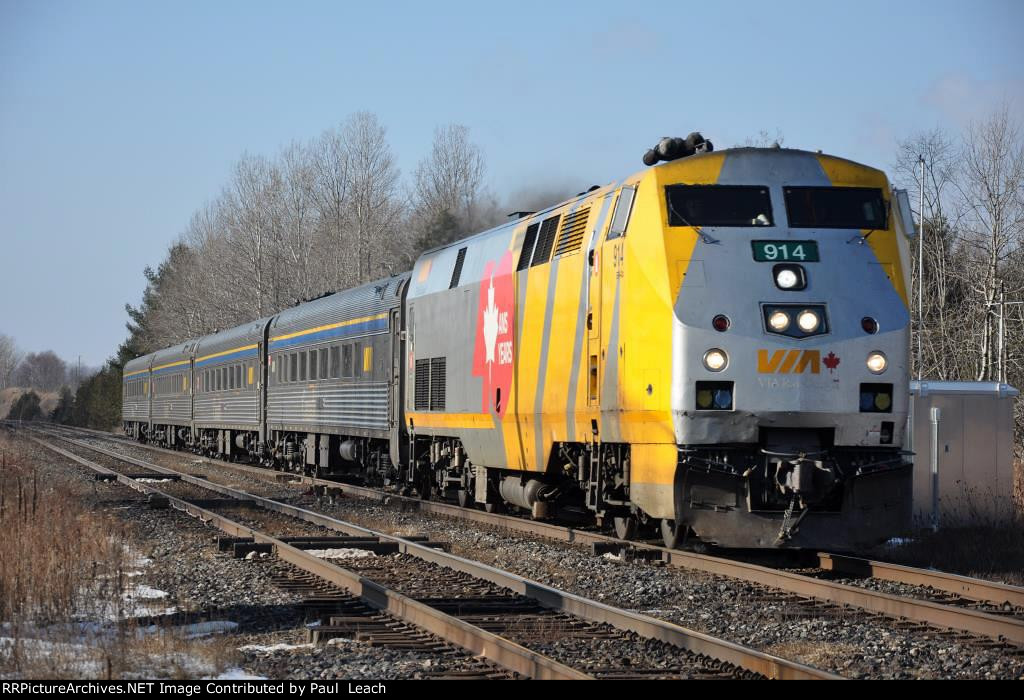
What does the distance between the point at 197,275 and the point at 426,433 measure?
5053 cm

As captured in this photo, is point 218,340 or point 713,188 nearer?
point 713,188

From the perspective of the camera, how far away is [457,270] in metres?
16.3

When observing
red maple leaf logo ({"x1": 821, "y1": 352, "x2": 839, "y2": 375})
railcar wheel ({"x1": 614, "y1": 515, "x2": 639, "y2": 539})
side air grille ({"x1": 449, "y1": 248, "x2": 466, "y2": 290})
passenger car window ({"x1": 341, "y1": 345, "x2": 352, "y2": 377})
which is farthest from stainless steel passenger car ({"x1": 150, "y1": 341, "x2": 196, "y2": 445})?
red maple leaf logo ({"x1": 821, "y1": 352, "x2": 839, "y2": 375})

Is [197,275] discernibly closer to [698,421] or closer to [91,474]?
[91,474]

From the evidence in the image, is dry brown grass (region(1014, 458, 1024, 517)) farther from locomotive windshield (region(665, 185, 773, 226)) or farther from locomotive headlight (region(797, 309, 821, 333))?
locomotive windshield (region(665, 185, 773, 226))

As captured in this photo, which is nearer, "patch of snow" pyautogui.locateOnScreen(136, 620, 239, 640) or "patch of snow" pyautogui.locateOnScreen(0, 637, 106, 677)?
"patch of snow" pyautogui.locateOnScreen(0, 637, 106, 677)

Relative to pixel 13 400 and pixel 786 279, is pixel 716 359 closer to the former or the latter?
pixel 786 279

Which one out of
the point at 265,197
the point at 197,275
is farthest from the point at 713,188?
the point at 197,275

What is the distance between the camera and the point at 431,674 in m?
6.64

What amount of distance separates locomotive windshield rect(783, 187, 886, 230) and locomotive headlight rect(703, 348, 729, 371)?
1.43 m

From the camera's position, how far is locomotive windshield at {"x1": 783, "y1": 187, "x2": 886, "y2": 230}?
1066 cm

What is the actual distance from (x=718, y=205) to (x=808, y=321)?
4.33ft

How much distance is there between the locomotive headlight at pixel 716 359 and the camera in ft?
32.8

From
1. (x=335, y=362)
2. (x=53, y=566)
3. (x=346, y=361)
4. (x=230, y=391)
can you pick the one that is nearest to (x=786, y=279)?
(x=53, y=566)
